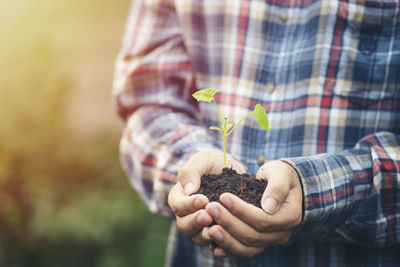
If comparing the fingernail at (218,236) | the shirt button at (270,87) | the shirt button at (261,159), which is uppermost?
the shirt button at (270,87)

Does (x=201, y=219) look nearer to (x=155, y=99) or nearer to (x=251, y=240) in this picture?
(x=251, y=240)

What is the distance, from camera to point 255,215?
1003 millimetres

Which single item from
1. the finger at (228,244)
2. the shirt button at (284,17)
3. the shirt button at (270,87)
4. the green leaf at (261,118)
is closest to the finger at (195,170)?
the finger at (228,244)

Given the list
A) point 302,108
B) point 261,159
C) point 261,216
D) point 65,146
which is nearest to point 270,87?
point 302,108

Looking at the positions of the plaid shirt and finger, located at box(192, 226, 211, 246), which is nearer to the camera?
finger, located at box(192, 226, 211, 246)

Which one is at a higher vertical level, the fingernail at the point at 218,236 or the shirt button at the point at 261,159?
the shirt button at the point at 261,159

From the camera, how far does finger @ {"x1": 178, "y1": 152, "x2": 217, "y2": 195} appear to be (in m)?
1.07

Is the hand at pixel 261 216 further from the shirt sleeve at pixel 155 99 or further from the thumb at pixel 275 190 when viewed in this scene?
the shirt sleeve at pixel 155 99

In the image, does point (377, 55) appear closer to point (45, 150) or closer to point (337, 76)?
point (337, 76)

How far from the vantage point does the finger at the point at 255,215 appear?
1.00 metres

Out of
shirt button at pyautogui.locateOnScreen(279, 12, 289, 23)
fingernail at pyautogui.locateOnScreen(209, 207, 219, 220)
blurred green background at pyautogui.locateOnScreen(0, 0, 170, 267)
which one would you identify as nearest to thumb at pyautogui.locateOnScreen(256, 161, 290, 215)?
fingernail at pyautogui.locateOnScreen(209, 207, 219, 220)

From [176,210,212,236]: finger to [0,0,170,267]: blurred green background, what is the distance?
209cm

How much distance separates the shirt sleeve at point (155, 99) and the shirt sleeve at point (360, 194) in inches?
16.5

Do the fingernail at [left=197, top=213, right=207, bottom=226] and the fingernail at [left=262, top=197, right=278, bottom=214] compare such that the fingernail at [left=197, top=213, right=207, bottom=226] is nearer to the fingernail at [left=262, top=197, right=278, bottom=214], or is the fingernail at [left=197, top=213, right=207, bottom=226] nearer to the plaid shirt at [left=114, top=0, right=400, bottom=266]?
the fingernail at [left=262, top=197, right=278, bottom=214]
